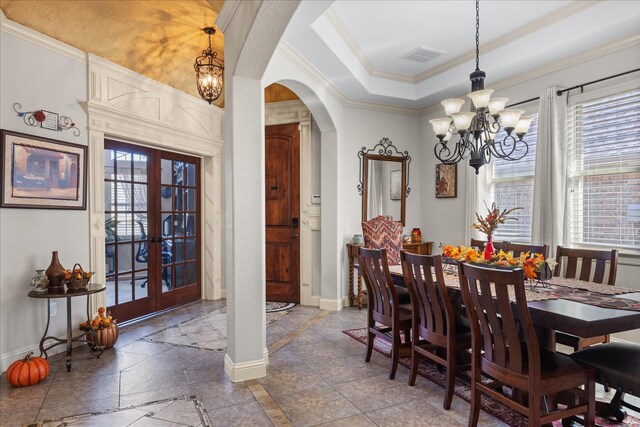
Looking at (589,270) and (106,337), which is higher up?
(589,270)

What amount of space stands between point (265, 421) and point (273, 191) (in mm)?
3547

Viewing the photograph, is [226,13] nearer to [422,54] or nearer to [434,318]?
[422,54]

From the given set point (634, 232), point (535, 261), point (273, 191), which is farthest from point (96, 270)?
point (634, 232)

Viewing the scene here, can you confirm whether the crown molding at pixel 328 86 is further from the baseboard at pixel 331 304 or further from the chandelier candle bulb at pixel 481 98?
the baseboard at pixel 331 304

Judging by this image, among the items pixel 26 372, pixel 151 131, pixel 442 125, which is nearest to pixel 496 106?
pixel 442 125

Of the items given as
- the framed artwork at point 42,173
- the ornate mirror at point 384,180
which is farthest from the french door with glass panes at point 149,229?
the ornate mirror at point 384,180

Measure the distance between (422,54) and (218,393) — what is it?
408cm

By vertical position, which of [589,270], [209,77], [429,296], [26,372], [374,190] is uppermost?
[209,77]

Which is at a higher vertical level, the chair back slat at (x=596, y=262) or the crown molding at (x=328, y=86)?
the crown molding at (x=328, y=86)

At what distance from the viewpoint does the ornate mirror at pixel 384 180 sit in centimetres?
548

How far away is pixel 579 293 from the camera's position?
245 centimetres

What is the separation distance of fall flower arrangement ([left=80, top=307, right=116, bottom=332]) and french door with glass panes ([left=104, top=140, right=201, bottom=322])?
0.65 meters

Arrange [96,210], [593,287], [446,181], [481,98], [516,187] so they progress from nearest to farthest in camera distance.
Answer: [593,287] → [481,98] → [96,210] → [516,187] → [446,181]

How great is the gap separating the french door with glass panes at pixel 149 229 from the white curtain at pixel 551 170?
4372 millimetres
